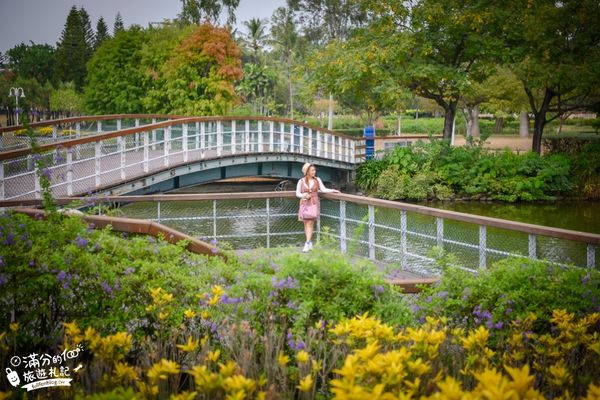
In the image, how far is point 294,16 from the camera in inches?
2382

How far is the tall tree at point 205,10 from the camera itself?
166ft

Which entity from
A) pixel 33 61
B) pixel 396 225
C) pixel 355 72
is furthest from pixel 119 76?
pixel 33 61

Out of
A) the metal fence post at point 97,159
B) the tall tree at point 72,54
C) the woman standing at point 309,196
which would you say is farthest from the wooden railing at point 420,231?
the tall tree at point 72,54

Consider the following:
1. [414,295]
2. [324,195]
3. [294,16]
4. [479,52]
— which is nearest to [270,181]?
[479,52]

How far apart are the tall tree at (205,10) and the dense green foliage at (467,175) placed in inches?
979

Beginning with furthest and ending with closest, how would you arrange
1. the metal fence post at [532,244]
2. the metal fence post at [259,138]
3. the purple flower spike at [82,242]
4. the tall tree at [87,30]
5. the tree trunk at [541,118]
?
the tall tree at [87,30], the tree trunk at [541,118], the metal fence post at [259,138], the metal fence post at [532,244], the purple flower spike at [82,242]

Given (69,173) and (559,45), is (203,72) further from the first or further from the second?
(69,173)

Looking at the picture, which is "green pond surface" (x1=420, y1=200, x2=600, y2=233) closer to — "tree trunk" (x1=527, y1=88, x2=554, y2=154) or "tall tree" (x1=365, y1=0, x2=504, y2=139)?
"tree trunk" (x1=527, y1=88, x2=554, y2=154)

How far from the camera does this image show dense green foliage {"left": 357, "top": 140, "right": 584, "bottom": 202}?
27047 mm

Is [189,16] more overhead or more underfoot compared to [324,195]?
more overhead

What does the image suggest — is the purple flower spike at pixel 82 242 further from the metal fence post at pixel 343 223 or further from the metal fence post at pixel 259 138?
the metal fence post at pixel 259 138

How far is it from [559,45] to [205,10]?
33.7m

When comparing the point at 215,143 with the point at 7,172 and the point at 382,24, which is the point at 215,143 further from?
the point at 382,24

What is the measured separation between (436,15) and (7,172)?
2049 cm
